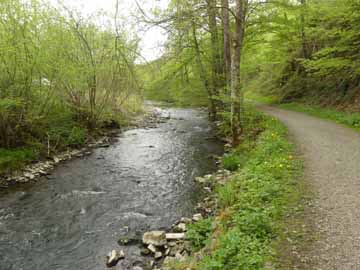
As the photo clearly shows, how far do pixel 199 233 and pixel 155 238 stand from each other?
87 cm

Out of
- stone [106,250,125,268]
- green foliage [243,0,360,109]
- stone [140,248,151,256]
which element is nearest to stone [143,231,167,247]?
stone [140,248,151,256]

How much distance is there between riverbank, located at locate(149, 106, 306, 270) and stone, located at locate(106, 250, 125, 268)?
0.90 m

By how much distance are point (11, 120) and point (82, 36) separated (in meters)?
4.62

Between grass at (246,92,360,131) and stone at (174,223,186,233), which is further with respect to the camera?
grass at (246,92,360,131)

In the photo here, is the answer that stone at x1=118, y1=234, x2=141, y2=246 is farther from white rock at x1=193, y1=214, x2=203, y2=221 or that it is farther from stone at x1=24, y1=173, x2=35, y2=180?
stone at x1=24, y1=173, x2=35, y2=180

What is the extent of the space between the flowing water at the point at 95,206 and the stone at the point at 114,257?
9 cm

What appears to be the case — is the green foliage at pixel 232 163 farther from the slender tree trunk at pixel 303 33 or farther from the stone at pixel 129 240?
the slender tree trunk at pixel 303 33

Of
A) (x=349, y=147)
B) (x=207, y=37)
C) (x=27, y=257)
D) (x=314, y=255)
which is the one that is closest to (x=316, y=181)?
(x=314, y=255)

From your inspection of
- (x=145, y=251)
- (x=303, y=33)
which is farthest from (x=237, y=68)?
(x=303, y=33)

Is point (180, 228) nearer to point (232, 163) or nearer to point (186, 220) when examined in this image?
point (186, 220)

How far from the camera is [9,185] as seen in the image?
809 centimetres

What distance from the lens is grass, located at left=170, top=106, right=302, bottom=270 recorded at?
3150 mm

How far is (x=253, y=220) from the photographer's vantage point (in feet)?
12.4

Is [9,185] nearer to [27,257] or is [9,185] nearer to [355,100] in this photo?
[27,257]
